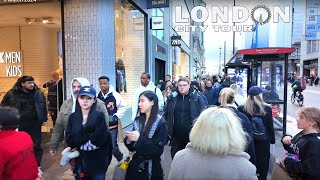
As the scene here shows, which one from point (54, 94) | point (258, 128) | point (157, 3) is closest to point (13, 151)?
point (258, 128)

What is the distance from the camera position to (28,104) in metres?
5.80

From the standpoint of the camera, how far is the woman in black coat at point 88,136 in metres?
3.37

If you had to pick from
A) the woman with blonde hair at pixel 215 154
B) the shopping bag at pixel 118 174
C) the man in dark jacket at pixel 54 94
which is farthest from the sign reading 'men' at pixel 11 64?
the woman with blonde hair at pixel 215 154

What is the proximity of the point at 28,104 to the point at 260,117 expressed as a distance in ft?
13.8

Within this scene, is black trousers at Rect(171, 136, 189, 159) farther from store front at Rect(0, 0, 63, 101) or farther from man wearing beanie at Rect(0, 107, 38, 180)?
store front at Rect(0, 0, 63, 101)

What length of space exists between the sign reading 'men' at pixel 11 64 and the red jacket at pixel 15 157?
8933 millimetres

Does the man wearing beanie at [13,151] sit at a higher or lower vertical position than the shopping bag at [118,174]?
higher

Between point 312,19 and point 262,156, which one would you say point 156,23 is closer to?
point 312,19

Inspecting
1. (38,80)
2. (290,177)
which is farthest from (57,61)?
(290,177)

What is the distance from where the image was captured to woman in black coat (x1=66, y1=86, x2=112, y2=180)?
11.0 feet

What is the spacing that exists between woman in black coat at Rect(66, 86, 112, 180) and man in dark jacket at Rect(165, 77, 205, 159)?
1762 mm

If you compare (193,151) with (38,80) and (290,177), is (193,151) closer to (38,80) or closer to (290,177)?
(290,177)

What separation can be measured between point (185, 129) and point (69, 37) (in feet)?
13.5

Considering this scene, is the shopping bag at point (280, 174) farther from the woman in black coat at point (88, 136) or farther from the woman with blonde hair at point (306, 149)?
the woman in black coat at point (88, 136)
